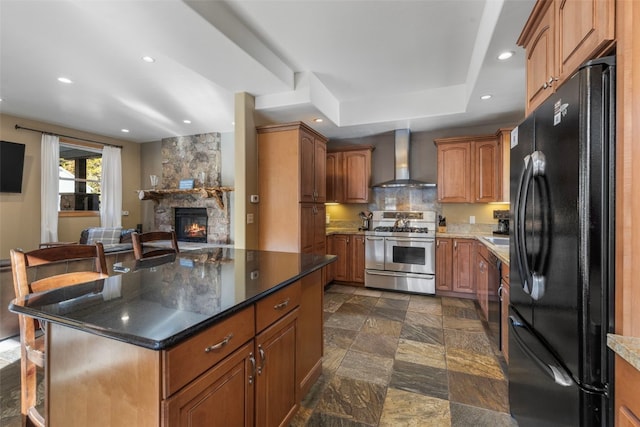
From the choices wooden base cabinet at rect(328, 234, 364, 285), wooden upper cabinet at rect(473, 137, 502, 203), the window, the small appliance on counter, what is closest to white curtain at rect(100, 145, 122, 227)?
the window

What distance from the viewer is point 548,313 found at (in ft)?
4.00

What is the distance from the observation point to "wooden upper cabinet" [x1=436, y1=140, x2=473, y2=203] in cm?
414

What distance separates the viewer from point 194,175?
241 inches

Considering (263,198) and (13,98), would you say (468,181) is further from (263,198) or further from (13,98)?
(13,98)

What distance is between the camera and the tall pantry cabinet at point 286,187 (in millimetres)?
3314

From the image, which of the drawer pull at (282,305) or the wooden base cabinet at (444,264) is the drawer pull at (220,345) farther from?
the wooden base cabinet at (444,264)

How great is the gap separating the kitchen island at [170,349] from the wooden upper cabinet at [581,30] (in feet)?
5.16

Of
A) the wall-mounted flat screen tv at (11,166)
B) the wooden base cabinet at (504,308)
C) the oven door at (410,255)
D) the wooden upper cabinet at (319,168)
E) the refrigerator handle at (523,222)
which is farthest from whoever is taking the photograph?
the wall-mounted flat screen tv at (11,166)

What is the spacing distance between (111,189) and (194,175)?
1701mm

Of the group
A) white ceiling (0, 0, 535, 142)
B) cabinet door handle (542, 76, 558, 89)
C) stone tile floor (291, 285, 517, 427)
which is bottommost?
stone tile floor (291, 285, 517, 427)

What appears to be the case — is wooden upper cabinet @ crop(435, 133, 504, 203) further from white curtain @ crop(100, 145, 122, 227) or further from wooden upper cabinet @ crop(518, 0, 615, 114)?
white curtain @ crop(100, 145, 122, 227)

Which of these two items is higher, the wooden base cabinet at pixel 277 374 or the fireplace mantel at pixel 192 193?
the fireplace mantel at pixel 192 193

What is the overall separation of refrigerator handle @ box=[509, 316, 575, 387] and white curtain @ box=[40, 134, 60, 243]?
6.78m

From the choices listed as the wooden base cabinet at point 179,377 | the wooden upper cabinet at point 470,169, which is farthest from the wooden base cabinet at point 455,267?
the wooden base cabinet at point 179,377
